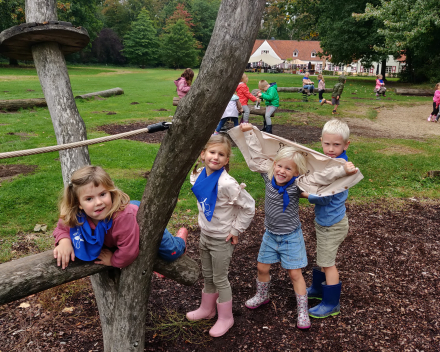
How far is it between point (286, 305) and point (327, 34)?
2848cm

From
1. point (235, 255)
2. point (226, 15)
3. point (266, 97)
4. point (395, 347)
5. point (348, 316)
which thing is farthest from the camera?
point (266, 97)

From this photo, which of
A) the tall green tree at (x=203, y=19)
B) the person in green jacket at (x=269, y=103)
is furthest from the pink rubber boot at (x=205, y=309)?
the tall green tree at (x=203, y=19)

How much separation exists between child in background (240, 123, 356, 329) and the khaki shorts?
197mm

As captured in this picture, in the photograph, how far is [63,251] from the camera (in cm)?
207

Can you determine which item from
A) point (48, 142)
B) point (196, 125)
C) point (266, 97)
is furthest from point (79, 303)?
point (266, 97)

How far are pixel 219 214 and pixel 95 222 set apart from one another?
1033mm

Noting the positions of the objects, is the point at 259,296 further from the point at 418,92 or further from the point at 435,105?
the point at 418,92

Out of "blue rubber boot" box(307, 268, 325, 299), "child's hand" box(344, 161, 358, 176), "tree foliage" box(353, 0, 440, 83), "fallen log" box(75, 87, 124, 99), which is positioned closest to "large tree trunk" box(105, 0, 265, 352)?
"child's hand" box(344, 161, 358, 176)

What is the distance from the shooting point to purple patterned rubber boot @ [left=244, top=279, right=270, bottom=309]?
134 inches

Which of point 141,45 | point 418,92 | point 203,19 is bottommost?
point 418,92

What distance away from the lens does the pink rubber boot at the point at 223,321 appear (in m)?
3.10

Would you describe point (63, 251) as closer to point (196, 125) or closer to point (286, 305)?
point (196, 125)

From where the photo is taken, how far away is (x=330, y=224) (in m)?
3.20

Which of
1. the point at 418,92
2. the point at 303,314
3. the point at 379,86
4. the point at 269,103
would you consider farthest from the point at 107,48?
the point at 303,314
